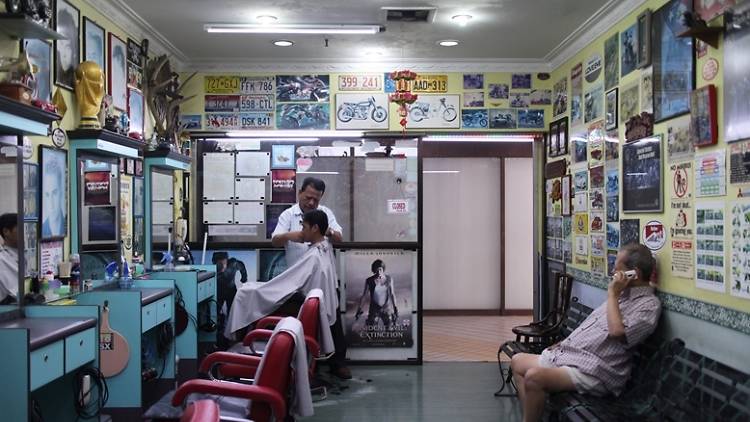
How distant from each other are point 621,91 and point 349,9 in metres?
1.84

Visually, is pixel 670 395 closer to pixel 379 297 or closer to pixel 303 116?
pixel 379 297

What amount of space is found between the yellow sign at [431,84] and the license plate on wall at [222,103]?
156 centimetres

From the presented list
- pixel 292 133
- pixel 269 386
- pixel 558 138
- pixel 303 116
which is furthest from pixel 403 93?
pixel 269 386

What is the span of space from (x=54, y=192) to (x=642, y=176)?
3.34 metres

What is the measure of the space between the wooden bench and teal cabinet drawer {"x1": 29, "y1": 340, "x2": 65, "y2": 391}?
2.36m

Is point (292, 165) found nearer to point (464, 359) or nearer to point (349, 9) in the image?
point (349, 9)

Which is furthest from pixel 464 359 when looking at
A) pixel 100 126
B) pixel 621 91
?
pixel 100 126

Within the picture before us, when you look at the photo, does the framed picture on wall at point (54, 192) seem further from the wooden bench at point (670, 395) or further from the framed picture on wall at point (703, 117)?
the framed picture on wall at point (703, 117)

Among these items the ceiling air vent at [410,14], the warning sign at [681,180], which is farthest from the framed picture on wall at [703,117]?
the ceiling air vent at [410,14]

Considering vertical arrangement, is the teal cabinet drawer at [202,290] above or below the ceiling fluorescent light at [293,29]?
below

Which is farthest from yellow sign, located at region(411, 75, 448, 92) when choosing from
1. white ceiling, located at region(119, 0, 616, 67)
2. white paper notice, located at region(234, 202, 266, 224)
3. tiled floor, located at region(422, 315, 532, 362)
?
tiled floor, located at region(422, 315, 532, 362)

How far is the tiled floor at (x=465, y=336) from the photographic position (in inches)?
242

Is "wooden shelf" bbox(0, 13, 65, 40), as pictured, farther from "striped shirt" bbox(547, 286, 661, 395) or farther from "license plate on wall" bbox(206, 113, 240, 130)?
"striped shirt" bbox(547, 286, 661, 395)

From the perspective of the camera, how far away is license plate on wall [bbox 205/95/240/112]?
5.97m
